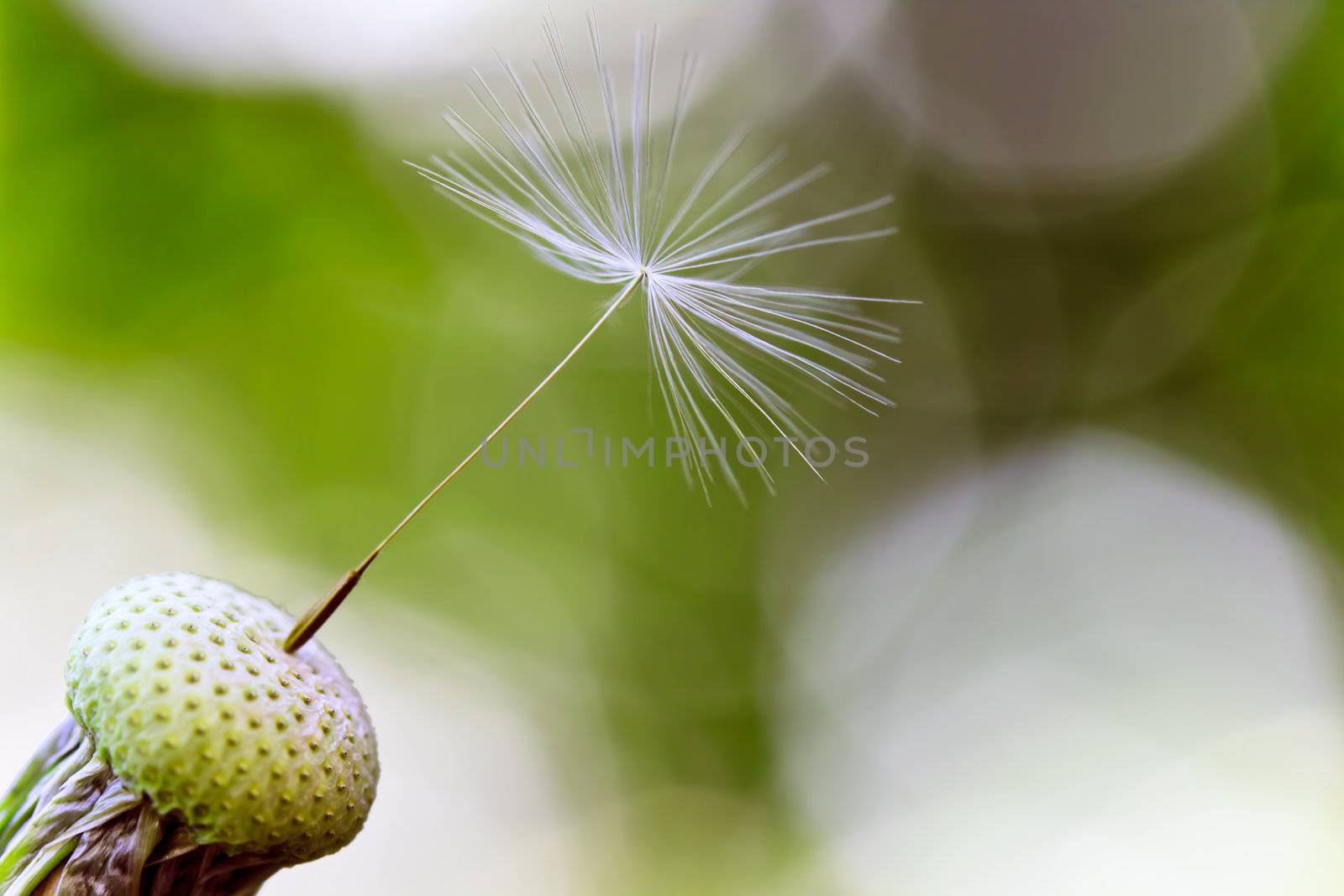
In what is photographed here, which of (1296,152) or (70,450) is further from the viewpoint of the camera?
(1296,152)

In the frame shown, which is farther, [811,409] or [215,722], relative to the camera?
[811,409]

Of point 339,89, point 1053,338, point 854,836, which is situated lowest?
point 854,836

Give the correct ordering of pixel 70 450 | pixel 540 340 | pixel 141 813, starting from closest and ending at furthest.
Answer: pixel 141 813, pixel 70 450, pixel 540 340

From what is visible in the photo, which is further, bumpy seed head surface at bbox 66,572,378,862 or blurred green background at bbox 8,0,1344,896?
blurred green background at bbox 8,0,1344,896

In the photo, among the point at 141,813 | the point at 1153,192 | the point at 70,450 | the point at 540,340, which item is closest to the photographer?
the point at 141,813

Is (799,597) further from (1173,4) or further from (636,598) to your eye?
(1173,4)

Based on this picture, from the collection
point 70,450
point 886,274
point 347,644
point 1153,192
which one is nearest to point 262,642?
point 347,644

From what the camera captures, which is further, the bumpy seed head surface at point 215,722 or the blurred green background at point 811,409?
the blurred green background at point 811,409

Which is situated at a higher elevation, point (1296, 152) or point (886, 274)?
point (1296, 152)
